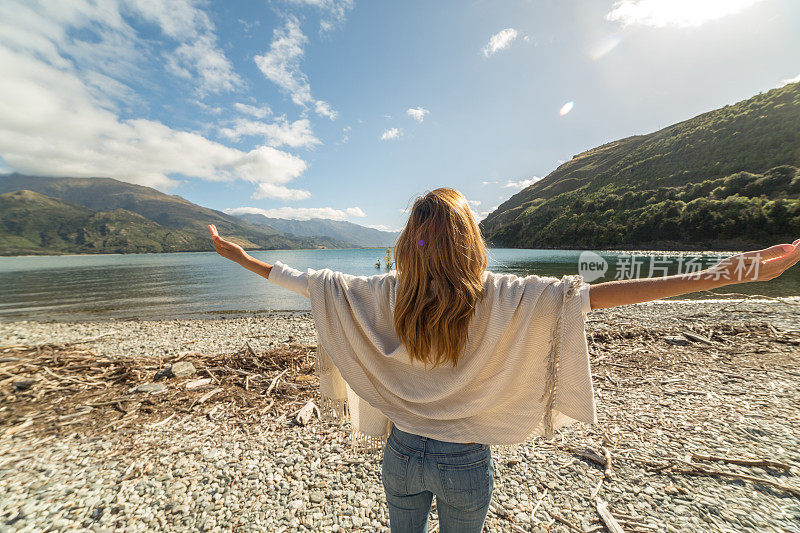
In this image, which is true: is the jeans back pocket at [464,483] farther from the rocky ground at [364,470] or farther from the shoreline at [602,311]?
the shoreline at [602,311]

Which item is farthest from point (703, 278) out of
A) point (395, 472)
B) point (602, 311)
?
point (602, 311)

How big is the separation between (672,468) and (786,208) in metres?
67.4

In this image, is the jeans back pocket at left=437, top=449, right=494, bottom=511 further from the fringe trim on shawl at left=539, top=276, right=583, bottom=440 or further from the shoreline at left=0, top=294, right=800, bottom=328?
the shoreline at left=0, top=294, right=800, bottom=328

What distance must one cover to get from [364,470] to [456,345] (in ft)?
10.4

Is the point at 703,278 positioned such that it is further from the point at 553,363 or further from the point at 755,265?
the point at 553,363

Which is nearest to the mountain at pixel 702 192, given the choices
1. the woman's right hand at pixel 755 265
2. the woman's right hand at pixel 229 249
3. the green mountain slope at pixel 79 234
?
the woman's right hand at pixel 755 265

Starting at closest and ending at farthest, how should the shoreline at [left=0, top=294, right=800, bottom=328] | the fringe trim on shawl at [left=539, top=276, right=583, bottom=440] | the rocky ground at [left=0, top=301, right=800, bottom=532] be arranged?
the fringe trim on shawl at [left=539, top=276, right=583, bottom=440], the rocky ground at [left=0, top=301, right=800, bottom=532], the shoreline at [left=0, top=294, right=800, bottom=328]

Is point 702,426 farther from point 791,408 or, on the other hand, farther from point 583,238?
point 583,238

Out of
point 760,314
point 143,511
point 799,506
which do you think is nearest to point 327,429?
point 143,511

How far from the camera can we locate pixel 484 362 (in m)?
1.58

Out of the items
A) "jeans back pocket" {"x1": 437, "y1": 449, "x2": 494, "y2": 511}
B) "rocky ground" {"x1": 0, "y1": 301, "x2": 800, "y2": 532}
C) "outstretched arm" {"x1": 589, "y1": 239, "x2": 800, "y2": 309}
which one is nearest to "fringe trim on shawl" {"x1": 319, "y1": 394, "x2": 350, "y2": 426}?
"jeans back pocket" {"x1": 437, "y1": 449, "x2": 494, "y2": 511}

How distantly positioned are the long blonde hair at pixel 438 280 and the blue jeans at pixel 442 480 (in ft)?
1.65

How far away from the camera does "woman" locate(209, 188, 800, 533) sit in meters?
1.47

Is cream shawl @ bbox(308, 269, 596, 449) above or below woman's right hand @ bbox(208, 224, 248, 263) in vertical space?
below
